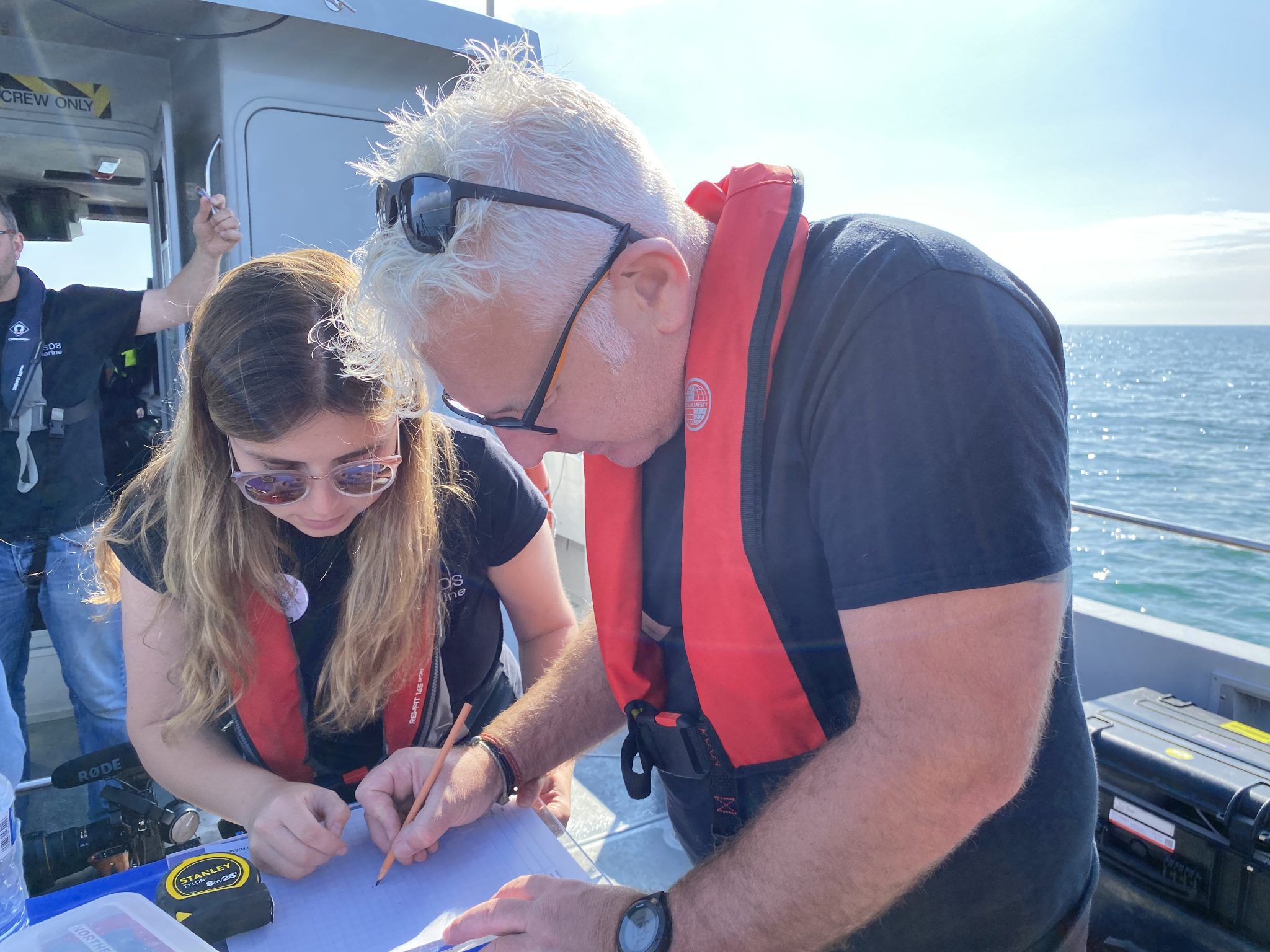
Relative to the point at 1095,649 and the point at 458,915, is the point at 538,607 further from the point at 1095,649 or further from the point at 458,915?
the point at 1095,649

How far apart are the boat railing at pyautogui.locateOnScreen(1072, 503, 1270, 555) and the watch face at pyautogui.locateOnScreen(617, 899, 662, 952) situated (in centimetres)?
256

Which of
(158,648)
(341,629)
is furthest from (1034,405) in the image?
(158,648)

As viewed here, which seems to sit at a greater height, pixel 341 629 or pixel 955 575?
pixel 955 575

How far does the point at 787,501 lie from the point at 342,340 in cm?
90

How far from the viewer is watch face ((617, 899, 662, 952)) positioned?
93 centimetres

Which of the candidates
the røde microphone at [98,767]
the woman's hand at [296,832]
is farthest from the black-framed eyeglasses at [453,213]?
the røde microphone at [98,767]

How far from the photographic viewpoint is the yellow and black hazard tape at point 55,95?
4.03 m

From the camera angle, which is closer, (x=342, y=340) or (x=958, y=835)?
(x=958, y=835)

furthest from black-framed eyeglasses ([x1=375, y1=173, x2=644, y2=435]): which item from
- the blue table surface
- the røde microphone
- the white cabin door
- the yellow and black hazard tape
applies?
the yellow and black hazard tape

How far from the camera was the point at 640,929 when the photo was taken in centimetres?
94

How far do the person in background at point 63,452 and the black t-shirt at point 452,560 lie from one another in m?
1.70

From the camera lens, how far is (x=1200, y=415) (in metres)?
34.9

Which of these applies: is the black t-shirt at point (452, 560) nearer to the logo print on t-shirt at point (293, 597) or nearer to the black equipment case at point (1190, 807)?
the logo print on t-shirt at point (293, 597)

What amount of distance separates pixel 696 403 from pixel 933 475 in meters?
→ 0.34
